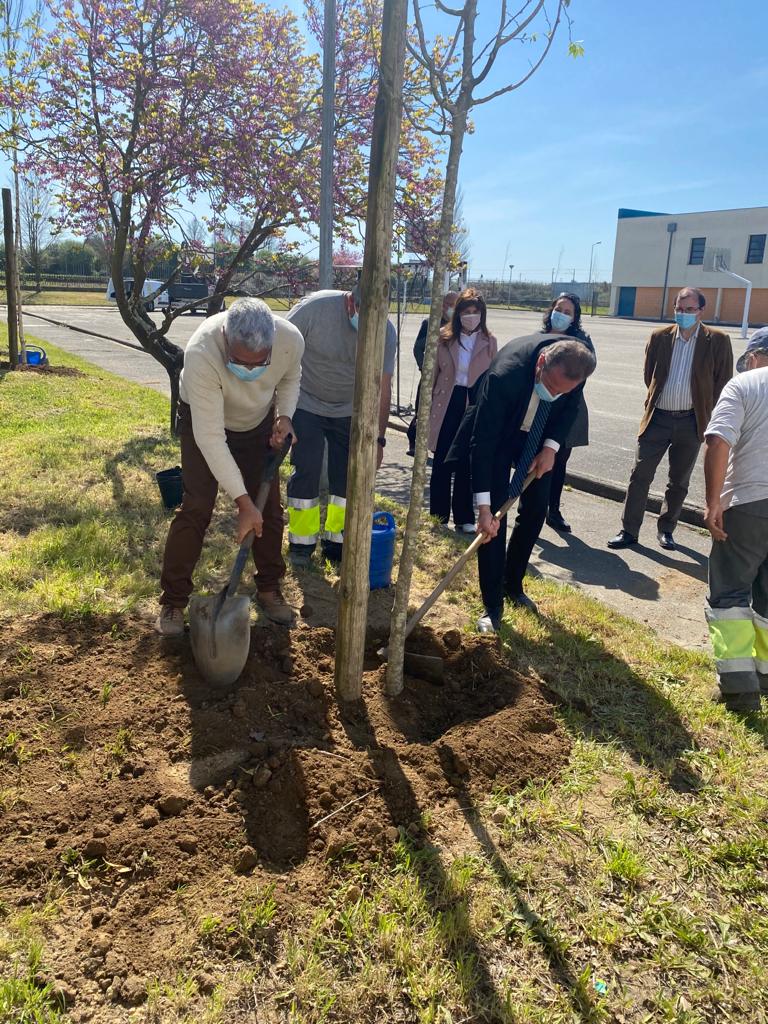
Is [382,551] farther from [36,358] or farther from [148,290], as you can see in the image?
[148,290]

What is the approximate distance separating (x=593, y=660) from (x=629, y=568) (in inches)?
68.3

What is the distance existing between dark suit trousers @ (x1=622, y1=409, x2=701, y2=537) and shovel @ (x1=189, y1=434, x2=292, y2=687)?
145 inches

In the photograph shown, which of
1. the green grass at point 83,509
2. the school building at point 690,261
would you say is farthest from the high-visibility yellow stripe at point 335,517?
the school building at point 690,261

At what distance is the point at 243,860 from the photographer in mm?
2361

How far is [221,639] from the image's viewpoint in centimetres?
324

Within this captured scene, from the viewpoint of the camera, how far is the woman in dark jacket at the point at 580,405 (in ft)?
18.5

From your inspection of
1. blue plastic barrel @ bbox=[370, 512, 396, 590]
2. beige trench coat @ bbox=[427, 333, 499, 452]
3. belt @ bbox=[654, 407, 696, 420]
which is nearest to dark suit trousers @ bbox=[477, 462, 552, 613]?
blue plastic barrel @ bbox=[370, 512, 396, 590]

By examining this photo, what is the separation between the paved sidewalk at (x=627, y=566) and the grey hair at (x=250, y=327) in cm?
293

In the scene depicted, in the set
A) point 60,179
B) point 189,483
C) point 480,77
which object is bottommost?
point 189,483

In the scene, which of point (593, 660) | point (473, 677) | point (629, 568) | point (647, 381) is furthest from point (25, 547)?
point (647, 381)

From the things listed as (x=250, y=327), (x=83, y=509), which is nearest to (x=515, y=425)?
(x=250, y=327)

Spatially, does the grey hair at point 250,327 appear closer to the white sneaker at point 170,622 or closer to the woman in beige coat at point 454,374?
the white sneaker at point 170,622

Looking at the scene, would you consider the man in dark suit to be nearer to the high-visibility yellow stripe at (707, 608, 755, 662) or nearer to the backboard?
the high-visibility yellow stripe at (707, 608, 755, 662)

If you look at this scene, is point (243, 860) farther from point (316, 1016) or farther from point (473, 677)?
point (473, 677)
